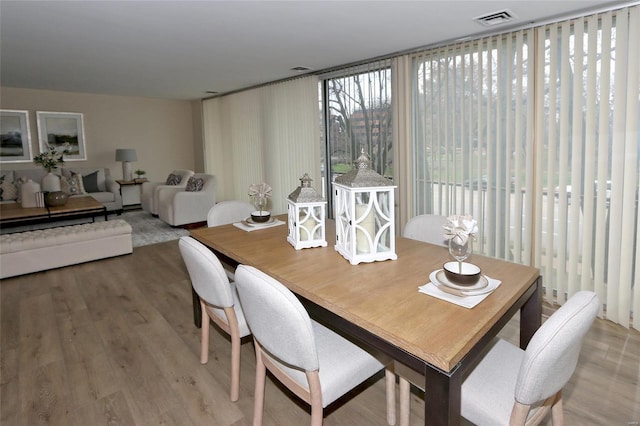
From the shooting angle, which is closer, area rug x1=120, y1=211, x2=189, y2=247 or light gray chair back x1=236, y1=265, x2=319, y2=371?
light gray chair back x1=236, y1=265, x2=319, y2=371

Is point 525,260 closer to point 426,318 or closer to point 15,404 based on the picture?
point 426,318

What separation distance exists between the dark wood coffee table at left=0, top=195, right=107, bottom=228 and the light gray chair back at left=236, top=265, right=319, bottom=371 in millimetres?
4654

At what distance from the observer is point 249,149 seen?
6648 millimetres

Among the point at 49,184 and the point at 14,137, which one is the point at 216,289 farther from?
the point at 14,137

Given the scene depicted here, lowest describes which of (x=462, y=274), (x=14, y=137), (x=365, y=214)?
(x=462, y=274)

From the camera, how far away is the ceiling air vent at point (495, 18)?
2788 millimetres

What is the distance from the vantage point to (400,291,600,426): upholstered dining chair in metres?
1.07

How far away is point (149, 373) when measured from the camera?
88.4 inches

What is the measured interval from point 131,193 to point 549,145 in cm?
703

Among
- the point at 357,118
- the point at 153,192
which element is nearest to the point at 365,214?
the point at 357,118

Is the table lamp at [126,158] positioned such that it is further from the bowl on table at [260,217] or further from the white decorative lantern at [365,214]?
the white decorative lantern at [365,214]

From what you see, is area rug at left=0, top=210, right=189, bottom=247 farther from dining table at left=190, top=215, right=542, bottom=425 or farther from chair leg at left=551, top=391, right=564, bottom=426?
chair leg at left=551, top=391, right=564, bottom=426

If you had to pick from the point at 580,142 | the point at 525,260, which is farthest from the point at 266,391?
the point at 580,142

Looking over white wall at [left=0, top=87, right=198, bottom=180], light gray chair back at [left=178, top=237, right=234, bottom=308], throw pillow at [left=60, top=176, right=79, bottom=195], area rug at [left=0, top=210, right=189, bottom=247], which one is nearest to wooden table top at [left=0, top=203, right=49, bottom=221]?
area rug at [left=0, top=210, right=189, bottom=247]
